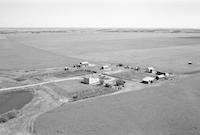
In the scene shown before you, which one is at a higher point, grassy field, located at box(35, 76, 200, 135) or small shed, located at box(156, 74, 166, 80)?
small shed, located at box(156, 74, 166, 80)

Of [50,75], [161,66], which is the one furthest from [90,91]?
[161,66]

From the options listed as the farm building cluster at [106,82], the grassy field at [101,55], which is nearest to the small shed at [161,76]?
the farm building cluster at [106,82]

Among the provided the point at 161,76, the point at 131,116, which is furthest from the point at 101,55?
the point at 131,116

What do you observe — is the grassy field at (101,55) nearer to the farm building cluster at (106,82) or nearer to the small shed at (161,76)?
the small shed at (161,76)

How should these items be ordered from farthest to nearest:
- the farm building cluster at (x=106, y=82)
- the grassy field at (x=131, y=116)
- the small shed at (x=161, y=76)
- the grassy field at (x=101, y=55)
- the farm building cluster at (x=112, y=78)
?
the grassy field at (x=101, y=55)
the small shed at (x=161, y=76)
the farm building cluster at (x=112, y=78)
the farm building cluster at (x=106, y=82)
the grassy field at (x=131, y=116)

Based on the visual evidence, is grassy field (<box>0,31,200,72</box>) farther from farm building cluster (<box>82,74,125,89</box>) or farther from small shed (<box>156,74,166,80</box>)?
farm building cluster (<box>82,74,125,89</box>)

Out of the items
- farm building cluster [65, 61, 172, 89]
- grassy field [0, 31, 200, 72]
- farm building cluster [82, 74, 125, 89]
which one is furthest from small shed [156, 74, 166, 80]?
grassy field [0, 31, 200, 72]

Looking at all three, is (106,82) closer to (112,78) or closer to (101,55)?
(112,78)

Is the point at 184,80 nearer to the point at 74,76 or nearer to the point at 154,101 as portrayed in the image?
the point at 154,101

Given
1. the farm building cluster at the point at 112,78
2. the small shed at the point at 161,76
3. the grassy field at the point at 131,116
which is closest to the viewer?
the grassy field at the point at 131,116
